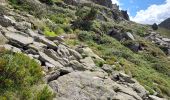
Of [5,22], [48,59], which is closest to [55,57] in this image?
[48,59]

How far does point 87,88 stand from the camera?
16.6 m

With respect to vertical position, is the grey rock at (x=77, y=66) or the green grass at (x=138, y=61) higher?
the grey rock at (x=77, y=66)

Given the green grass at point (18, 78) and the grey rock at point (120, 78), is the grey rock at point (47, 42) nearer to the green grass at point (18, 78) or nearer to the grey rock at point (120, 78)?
the grey rock at point (120, 78)

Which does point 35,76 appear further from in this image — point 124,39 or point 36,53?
point 124,39

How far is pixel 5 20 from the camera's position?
77.4 ft

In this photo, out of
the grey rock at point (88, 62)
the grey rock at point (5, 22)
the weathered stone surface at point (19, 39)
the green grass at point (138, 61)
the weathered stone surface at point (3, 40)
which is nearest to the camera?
the weathered stone surface at point (3, 40)

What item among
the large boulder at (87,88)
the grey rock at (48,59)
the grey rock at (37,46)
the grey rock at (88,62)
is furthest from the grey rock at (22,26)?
the large boulder at (87,88)

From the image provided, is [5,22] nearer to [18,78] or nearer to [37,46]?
[37,46]

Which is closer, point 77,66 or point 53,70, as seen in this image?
point 53,70

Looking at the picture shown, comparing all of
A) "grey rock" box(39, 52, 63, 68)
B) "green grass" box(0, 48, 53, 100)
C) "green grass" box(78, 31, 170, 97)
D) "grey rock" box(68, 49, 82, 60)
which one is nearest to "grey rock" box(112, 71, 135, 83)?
"green grass" box(78, 31, 170, 97)

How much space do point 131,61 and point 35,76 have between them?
1952 centimetres

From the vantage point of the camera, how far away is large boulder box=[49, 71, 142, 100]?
15.7m

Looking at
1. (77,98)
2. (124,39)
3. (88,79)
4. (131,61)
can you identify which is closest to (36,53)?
(88,79)

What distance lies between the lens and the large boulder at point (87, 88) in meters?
15.7
